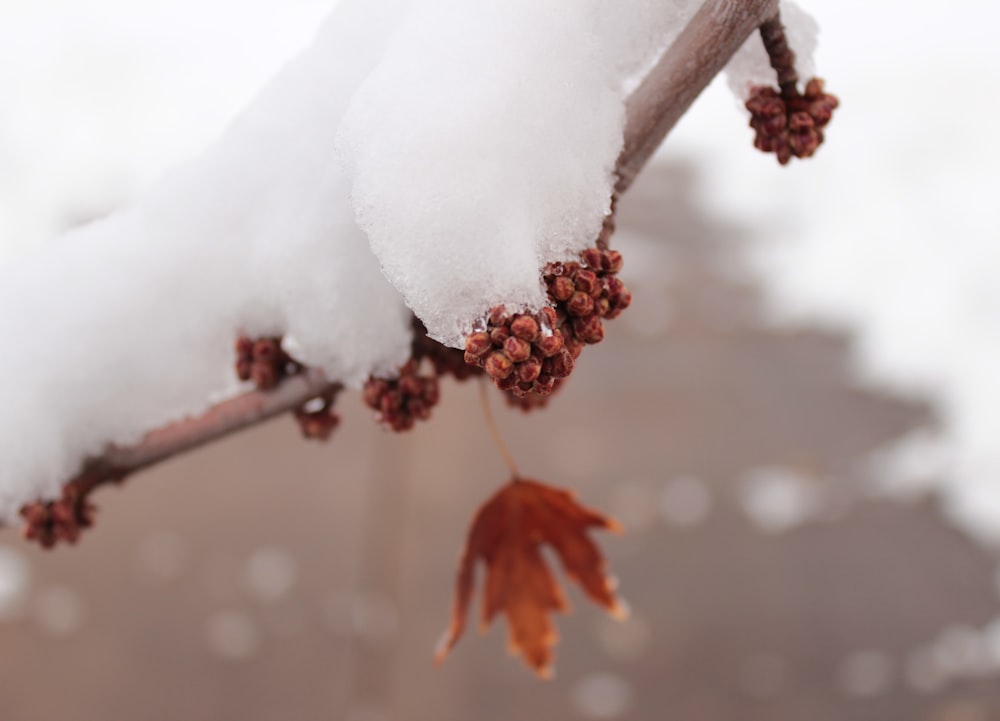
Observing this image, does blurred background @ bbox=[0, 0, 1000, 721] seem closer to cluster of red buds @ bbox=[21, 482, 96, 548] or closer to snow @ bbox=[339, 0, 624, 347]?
cluster of red buds @ bbox=[21, 482, 96, 548]

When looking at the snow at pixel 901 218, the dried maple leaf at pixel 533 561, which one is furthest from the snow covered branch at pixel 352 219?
the snow at pixel 901 218

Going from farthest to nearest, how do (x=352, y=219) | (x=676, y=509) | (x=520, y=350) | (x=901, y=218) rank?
(x=901, y=218) → (x=676, y=509) → (x=352, y=219) → (x=520, y=350)

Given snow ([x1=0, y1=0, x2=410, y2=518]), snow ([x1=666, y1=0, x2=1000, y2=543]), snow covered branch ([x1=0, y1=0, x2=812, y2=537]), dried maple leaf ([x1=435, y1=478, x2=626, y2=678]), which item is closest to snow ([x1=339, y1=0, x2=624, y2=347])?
snow covered branch ([x1=0, y1=0, x2=812, y2=537])

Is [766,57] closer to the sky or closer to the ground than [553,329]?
closer to the sky

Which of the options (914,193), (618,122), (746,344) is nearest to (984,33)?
(914,193)

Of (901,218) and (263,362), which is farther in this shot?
(901,218)

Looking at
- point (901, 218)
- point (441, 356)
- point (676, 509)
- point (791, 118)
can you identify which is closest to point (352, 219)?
point (441, 356)

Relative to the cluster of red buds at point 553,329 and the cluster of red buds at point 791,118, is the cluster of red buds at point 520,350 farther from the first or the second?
the cluster of red buds at point 791,118

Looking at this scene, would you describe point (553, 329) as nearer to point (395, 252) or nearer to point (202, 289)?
point (395, 252)
